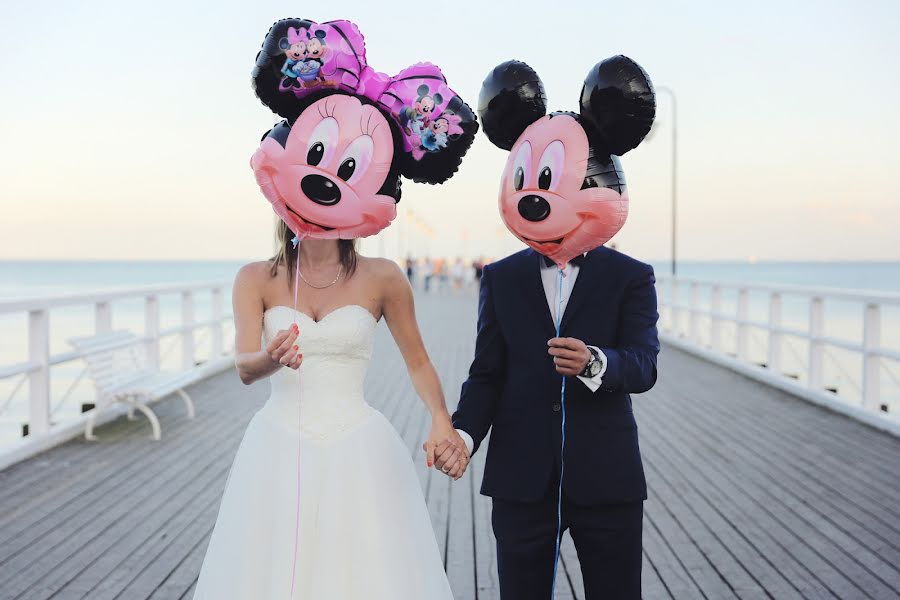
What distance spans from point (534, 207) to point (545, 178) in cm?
7

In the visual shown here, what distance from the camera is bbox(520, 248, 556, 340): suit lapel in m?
1.92

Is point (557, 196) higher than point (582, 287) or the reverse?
higher

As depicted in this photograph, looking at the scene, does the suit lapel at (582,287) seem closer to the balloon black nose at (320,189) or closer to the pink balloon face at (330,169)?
the pink balloon face at (330,169)

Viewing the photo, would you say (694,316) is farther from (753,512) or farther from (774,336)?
(753,512)

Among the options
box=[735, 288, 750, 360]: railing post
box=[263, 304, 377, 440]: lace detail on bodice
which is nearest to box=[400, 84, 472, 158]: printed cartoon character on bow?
box=[263, 304, 377, 440]: lace detail on bodice

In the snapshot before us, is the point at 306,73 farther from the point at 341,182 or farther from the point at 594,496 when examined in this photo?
the point at 594,496

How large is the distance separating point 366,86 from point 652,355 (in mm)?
961

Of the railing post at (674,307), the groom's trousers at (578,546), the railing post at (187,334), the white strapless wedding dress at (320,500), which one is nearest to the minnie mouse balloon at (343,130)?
the white strapless wedding dress at (320,500)

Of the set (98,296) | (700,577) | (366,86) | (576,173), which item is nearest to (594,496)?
(576,173)

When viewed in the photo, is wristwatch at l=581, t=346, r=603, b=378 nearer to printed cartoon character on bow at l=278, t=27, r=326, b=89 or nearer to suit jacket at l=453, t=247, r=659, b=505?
suit jacket at l=453, t=247, r=659, b=505

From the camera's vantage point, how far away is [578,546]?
197 cm

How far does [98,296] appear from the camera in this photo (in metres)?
6.36

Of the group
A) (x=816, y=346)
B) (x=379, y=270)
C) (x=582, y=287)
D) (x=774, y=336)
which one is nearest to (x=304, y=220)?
(x=379, y=270)

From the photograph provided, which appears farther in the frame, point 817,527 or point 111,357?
point 111,357
